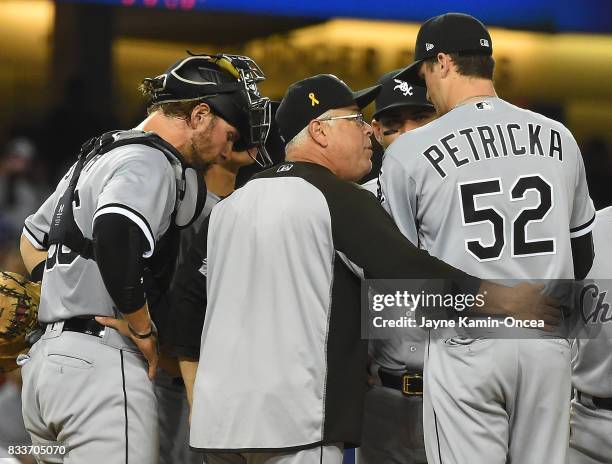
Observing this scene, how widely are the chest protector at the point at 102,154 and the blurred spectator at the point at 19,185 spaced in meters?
5.20

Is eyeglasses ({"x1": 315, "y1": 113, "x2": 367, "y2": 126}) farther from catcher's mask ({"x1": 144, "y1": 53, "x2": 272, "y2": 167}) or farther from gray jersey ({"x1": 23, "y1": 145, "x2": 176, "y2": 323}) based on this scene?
gray jersey ({"x1": 23, "y1": 145, "x2": 176, "y2": 323})

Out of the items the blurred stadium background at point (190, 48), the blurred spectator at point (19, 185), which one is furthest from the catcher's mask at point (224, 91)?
the blurred stadium background at point (190, 48)

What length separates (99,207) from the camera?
279 centimetres

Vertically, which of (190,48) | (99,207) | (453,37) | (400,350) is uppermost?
(190,48)

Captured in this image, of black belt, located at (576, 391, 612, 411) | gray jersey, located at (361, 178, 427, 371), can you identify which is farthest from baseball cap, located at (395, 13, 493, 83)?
black belt, located at (576, 391, 612, 411)

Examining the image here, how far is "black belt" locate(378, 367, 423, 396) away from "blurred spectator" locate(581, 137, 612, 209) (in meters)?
6.22

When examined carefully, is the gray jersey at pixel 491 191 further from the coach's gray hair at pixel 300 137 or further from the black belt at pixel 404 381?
the black belt at pixel 404 381

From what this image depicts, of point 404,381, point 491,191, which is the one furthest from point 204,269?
point 491,191

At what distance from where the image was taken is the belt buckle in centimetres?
327

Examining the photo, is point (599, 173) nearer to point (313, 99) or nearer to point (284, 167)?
point (313, 99)

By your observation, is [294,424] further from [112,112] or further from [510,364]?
[112,112]

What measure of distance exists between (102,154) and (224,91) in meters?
0.51

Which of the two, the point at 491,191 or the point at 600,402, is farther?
the point at 600,402

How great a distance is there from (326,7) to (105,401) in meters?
6.46
